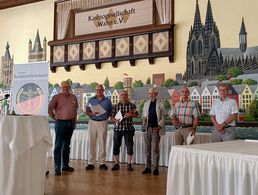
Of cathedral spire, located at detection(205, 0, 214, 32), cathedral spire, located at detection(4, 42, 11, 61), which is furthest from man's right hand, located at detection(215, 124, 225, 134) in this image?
cathedral spire, located at detection(4, 42, 11, 61)

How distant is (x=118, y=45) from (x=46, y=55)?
2182mm

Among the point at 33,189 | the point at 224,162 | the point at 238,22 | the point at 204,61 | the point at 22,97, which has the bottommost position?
the point at 33,189

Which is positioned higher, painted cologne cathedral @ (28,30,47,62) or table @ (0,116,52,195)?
painted cologne cathedral @ (28,30,47,62)

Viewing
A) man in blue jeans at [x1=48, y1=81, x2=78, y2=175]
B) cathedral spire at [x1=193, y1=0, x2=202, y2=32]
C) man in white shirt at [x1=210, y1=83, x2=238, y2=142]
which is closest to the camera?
man in white shirt at [x1=210, y1=83, x2=238, y2=142]

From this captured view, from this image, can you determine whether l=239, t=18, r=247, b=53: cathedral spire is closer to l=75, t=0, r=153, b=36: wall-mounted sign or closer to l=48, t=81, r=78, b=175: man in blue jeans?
l=75, t=0, r=153, b=36: wall-mounted sign

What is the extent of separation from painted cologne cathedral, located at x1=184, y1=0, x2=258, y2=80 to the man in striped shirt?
1371 mm

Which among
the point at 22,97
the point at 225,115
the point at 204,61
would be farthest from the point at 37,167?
the point at 204,61

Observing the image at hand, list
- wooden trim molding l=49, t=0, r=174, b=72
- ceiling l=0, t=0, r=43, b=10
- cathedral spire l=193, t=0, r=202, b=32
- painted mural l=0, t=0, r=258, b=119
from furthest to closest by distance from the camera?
ceiling l=0, t=0, r=43, b=10 → wooden trim molding l=49, t=0, r=174, b=72 → cathedral spire l=193, t=0, r=202, b=32 → painted mural l=0, t=0, r=258, b=119

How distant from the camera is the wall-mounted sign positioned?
7.66 m

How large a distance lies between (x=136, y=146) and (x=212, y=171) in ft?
14.2

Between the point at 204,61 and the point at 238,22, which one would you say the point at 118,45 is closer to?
the point at 204,61

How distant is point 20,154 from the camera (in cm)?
350

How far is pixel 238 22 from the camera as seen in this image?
6.52 m

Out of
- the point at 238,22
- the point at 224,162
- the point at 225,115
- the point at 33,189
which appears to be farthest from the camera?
the point at 238,22
